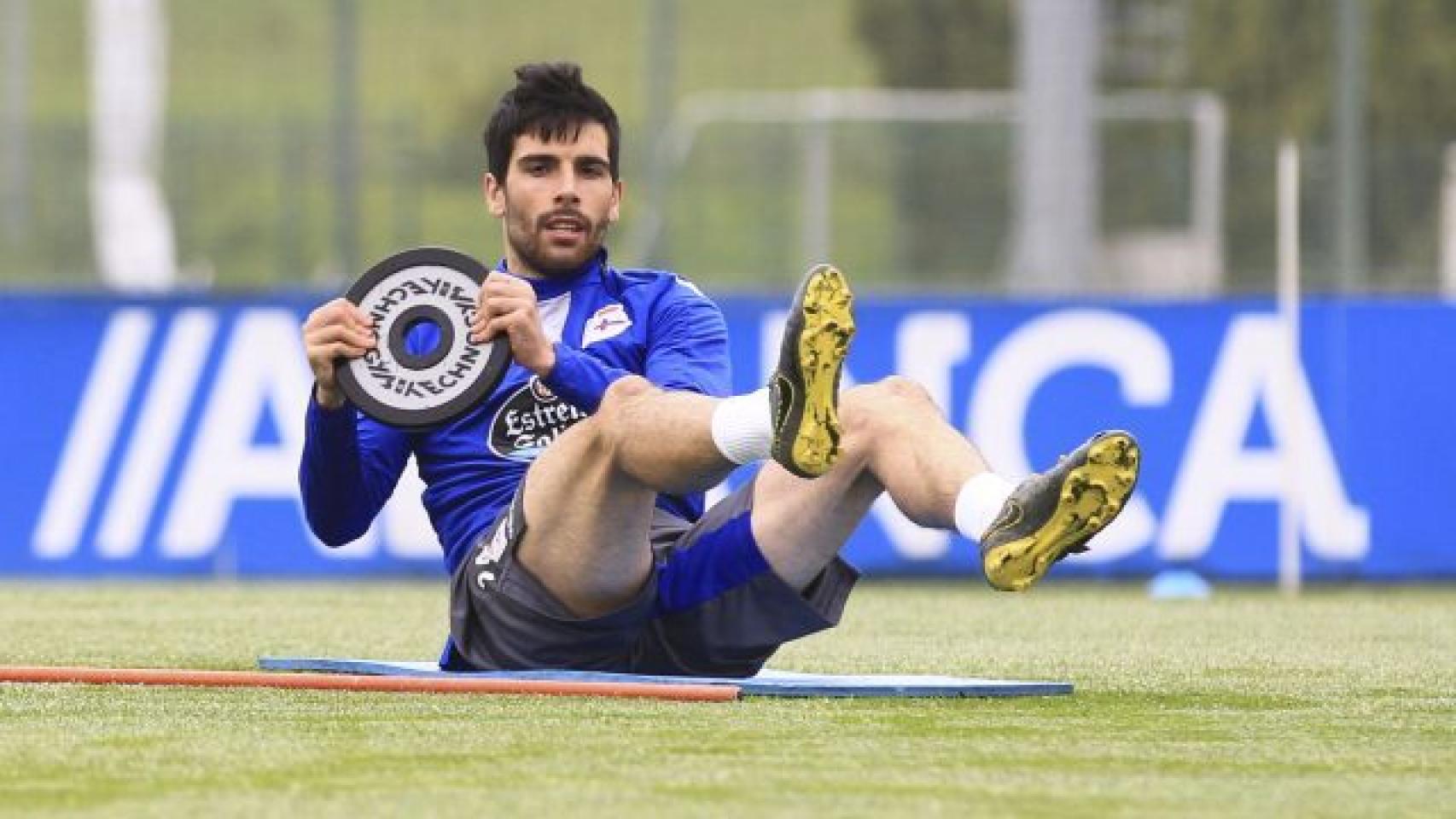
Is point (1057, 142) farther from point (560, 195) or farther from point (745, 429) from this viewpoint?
point (745, 429)

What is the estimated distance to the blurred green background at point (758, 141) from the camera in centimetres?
1623

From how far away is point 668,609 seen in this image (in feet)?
21.5

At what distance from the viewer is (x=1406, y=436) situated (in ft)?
43.2

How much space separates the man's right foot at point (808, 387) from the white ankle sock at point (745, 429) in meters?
0.04

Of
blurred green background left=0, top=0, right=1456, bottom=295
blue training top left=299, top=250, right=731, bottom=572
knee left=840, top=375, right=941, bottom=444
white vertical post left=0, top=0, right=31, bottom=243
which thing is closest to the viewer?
knee left=840, top=375, right=941, bottom=444

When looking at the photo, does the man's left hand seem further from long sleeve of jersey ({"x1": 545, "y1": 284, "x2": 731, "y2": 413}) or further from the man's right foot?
the man's right foot

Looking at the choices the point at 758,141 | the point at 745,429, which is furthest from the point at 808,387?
the point at 758,141

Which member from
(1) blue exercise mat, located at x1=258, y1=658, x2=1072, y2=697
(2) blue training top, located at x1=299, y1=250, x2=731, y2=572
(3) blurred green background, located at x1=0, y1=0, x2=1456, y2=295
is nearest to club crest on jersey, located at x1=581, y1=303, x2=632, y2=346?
(2) blue training top, located at x1=299, y1=250, x2=731, y2=572

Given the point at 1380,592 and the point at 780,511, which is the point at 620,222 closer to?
the point at 1380,592

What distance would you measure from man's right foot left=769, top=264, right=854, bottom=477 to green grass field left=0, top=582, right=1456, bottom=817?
0.52 meters

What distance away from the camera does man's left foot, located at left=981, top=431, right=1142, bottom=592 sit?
5613 mm

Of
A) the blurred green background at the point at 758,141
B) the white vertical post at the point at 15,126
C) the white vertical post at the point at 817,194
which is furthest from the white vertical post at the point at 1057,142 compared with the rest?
the white vertical post at the point at 15,126

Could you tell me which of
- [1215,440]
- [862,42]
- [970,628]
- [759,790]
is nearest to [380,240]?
[862,42]

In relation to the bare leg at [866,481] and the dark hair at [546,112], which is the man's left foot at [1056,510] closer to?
the bare leg at [866,481]
